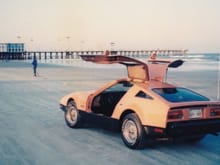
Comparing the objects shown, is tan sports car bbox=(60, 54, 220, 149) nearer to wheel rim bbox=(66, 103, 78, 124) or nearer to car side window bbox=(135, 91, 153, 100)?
car side window bbox=(135, 91, 153, 100)

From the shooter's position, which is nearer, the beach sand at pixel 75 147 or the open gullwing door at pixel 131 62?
the beach sand at pixel 75 147

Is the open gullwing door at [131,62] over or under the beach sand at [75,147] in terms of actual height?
over

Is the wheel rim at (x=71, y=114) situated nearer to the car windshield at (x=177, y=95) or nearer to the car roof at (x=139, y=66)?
the car roof at (x=139, y=66)

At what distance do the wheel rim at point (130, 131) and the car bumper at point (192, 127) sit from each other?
0.71 meters

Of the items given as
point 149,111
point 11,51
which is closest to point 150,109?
point 149,111

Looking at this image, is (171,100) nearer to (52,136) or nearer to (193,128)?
(193,128)

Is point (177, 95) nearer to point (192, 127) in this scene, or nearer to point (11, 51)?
point (192, 127)

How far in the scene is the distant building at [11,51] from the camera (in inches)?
3219

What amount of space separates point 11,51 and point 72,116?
8583cm

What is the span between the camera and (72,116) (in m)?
8.23

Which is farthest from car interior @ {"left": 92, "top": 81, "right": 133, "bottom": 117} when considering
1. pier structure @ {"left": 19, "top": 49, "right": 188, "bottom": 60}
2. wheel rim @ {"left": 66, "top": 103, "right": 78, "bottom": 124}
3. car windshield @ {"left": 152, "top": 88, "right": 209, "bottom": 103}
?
pier structure @ {"left": 19, "top": 49, "right": 188, "bottom": 60}

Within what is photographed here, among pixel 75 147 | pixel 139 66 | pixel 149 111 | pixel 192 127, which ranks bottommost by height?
pixel 75 147

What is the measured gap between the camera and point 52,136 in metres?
7.32

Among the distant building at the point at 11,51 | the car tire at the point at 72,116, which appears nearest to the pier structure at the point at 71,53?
the distant building at the point at 11,51
